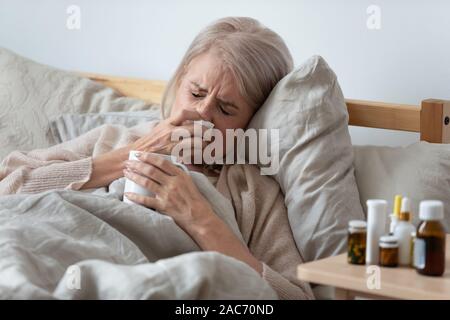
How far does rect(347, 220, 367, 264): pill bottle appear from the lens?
128cm

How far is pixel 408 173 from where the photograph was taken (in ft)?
5.79

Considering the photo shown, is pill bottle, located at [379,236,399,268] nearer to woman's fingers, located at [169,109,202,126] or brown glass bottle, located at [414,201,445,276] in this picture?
brown glass bottle, located at [414,201,445,276]

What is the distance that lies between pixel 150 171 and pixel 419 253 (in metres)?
→ 0.67

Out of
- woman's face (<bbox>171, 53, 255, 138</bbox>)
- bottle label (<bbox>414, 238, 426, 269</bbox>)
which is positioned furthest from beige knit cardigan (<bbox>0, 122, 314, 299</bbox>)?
bottle label (<bbox>414, 238, 426, 269</bbox>)

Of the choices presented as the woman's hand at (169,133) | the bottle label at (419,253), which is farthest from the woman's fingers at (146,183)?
the bottle label at (419,253)

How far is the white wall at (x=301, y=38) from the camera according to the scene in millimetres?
2000

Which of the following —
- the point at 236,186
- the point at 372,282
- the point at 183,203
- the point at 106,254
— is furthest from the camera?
the point at 236,186

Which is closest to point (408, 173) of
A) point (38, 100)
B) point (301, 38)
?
point (301, 38)

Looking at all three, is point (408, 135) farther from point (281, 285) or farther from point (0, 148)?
point (0, 148)

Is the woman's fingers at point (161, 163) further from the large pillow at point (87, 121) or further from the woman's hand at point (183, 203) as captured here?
the large pillow at point (87, 121)

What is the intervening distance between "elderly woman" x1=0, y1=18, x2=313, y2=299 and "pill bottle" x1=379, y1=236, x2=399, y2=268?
13.3 inches

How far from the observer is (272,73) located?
1.97 metres

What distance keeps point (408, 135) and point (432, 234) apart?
86cm

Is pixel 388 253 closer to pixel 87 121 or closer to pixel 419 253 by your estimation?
pixel 419 253
